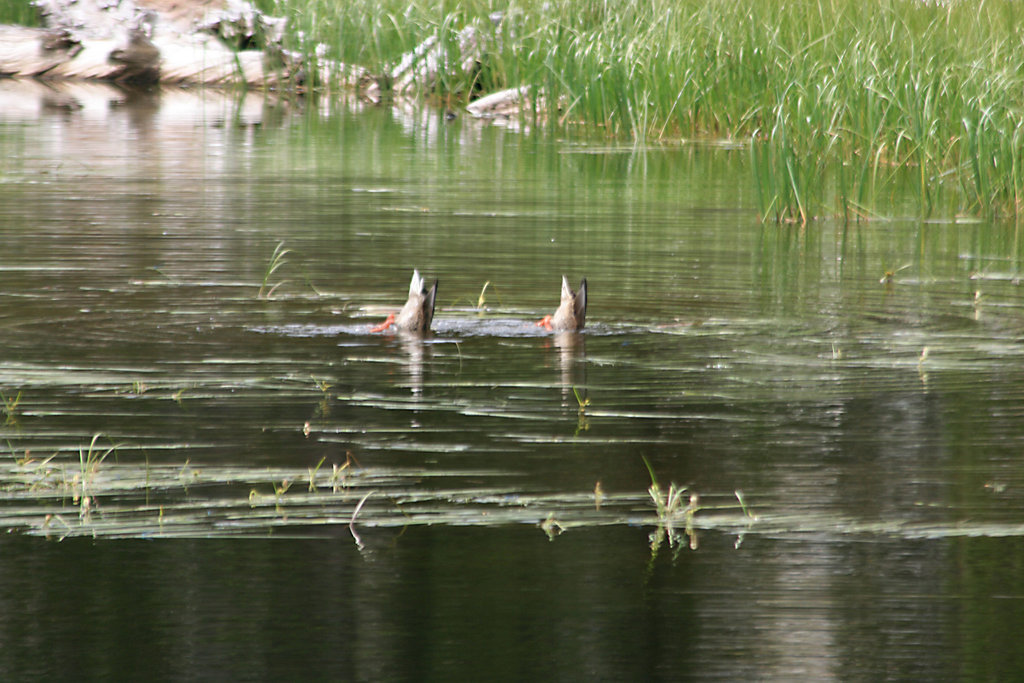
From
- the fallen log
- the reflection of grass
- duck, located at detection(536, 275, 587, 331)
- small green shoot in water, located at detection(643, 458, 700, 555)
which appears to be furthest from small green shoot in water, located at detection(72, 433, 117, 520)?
the fallen log

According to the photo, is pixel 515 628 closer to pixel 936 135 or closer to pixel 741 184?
pixel 936 135

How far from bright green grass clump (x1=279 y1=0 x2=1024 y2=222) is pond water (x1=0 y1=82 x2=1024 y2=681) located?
2.03ft

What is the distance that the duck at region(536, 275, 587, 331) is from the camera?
6027 mm

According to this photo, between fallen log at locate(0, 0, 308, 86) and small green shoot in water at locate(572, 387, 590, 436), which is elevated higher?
fallen log at locate(0, 0, 308, 86)

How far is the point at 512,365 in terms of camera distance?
552 cm

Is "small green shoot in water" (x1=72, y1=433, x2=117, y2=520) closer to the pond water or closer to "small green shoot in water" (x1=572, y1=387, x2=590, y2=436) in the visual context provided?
the pond water

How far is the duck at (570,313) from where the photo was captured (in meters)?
6.03

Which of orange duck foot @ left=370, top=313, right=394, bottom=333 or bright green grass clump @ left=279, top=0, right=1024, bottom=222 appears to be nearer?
orange duck foot @ left=370, top=313, right=394, bottom=333

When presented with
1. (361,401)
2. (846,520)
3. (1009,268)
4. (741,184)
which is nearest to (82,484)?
(361,401)

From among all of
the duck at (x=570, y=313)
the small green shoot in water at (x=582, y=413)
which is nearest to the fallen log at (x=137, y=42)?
the duck at (x=570, y=313)

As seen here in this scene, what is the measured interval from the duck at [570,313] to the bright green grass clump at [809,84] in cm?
285

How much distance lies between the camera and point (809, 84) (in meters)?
10.7

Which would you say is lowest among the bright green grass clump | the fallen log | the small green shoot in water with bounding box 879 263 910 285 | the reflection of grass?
the reflection of grass

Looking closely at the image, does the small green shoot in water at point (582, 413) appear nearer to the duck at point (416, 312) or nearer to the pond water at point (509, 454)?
the pond water at point (509, 454)
